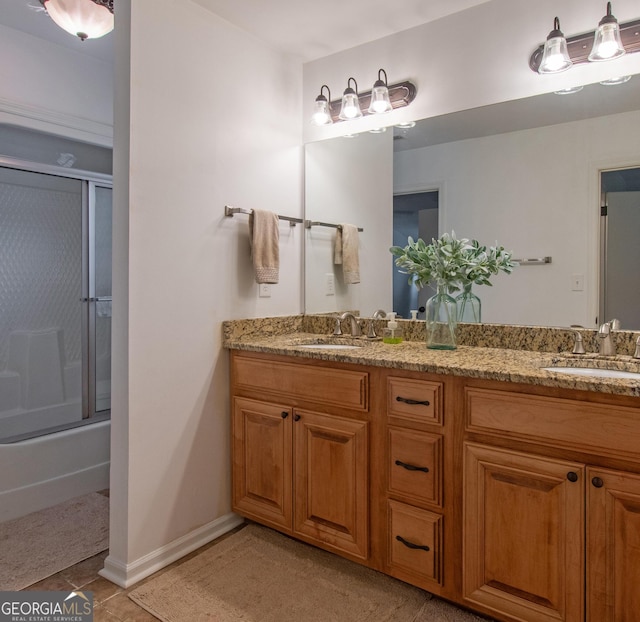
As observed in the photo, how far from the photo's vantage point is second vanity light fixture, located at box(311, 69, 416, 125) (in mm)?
2266

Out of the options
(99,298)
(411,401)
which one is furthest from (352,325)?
(99,298)

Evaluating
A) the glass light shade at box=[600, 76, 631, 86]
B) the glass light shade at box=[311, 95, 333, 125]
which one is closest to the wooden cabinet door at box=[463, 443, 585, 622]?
the glass light shade at box=[600, 76, 631, 86]

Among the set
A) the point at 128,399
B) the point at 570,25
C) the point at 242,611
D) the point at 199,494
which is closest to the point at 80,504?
the point at 199,494

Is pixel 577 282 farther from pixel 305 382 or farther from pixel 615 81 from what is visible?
pixel 305 382

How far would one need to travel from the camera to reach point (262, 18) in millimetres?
2213

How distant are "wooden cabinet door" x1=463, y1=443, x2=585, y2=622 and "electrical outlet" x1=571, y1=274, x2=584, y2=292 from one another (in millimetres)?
795

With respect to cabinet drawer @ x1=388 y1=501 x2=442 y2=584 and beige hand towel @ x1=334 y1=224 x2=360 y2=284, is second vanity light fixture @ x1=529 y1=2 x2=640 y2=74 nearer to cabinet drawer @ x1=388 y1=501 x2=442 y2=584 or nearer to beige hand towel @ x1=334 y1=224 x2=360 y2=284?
beige hand towel @ x1=334 y1=224 x2=360 y2=284

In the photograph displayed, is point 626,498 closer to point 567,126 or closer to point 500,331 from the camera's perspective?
point 500,331

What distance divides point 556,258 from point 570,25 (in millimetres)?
884

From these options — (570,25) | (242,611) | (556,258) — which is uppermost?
(570,25)

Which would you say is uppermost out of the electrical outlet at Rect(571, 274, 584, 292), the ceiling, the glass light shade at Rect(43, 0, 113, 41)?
the ceiling

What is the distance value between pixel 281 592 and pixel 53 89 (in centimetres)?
282

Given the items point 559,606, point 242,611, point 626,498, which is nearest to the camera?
point 626,498

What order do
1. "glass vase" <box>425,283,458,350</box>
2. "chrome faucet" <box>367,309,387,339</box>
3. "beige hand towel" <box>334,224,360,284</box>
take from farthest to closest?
"beige hand towel" <box>334,224,360,284</box> → "chrome faucet" <box>367,309,387,339</box> → "glass vase" <box>425,283,458,350</box>
